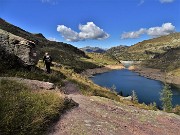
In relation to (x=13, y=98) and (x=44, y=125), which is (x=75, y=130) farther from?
(x=13, y=98)

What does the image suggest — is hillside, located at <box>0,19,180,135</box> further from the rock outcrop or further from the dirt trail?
the rock outcrop

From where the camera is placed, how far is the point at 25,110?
16.6 metres

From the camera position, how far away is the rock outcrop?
33.6 metres

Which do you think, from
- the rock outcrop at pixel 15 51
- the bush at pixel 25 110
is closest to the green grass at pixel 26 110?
the bush at pixel 25 110

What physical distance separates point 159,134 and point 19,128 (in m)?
11.1

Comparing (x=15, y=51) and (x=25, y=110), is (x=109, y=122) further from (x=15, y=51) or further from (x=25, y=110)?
(x=15, y=51)

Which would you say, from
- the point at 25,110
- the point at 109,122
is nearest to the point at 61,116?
the point at 109,122

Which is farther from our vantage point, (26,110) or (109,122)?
(109,122)

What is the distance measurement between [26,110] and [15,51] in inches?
780

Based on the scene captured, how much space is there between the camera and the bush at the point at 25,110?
49.1ft

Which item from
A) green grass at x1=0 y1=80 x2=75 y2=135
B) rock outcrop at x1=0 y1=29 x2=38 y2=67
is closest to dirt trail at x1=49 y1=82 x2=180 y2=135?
green grass at x1=0 y1=80 x2=75 y2=135

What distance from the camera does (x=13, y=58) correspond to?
112ft

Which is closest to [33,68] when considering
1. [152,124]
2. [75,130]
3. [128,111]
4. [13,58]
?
[13,58]

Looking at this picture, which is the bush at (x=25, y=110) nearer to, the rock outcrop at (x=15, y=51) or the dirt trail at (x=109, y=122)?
the dirt trail at (x=109, y=122)
